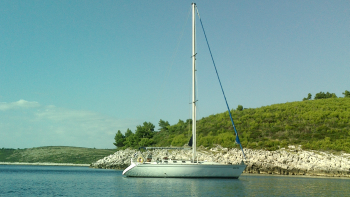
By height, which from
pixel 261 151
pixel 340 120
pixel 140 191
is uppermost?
pixel 340 120

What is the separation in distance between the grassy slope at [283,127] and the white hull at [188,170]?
17.1 meters

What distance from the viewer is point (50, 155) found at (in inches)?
5098

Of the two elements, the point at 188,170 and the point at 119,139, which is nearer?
the point at 188,170

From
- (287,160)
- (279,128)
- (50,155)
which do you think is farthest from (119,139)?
(50,155)

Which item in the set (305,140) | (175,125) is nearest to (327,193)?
(305,140)

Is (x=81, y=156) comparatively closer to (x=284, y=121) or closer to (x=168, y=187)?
(x=284, y=121)

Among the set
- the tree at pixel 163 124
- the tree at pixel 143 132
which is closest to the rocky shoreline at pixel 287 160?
the tree at pixel 143 132

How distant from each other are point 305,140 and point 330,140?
328 cm

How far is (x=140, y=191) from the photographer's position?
74.7 ft

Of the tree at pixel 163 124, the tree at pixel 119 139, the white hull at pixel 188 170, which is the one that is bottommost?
the white hull at pixel 188 170

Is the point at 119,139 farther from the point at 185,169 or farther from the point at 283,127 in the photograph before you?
the point at 185,169

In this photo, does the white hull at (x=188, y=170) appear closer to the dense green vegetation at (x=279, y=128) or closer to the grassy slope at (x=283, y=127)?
the dense green vegetation at (x=279, y=128)

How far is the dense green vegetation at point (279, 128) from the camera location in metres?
47.6

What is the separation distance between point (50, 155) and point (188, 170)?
11179cm
